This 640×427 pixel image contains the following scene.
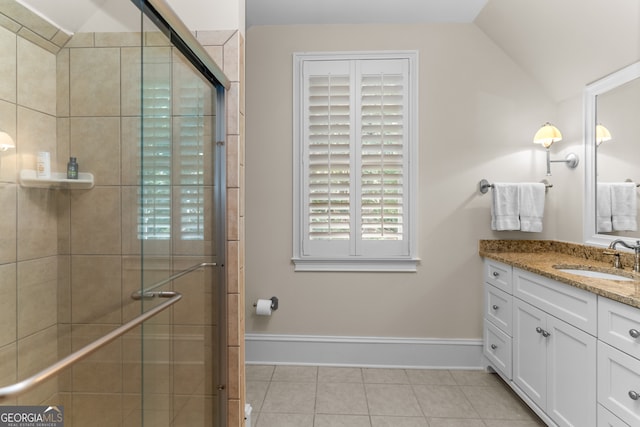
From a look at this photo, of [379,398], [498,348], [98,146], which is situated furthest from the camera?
[498,348]

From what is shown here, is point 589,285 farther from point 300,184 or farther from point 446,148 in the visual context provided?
point 300,184

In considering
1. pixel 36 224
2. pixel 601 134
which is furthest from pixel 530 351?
pixel 36 224

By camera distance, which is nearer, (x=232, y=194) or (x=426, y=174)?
(x=232, y=194)

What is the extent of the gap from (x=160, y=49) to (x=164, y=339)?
93 cm

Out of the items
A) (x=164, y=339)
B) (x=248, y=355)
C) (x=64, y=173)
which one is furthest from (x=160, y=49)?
(x=248, y=355)

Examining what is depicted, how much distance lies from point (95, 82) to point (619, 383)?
6.51 feet

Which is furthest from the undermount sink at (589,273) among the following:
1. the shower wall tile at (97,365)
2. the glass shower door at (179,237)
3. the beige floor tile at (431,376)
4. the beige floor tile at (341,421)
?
the shower wall tile at (97,365)

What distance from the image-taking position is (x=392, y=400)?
2.07m

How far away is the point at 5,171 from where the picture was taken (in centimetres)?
56

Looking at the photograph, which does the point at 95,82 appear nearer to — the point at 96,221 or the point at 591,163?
the point at 96,221

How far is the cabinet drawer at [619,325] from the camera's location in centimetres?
121

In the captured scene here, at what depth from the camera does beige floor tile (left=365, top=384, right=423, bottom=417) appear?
1.96m

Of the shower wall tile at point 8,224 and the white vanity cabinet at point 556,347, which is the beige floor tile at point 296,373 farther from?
the shower wall tile at point 8,224

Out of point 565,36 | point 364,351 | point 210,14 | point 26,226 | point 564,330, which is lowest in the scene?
point 364,351
